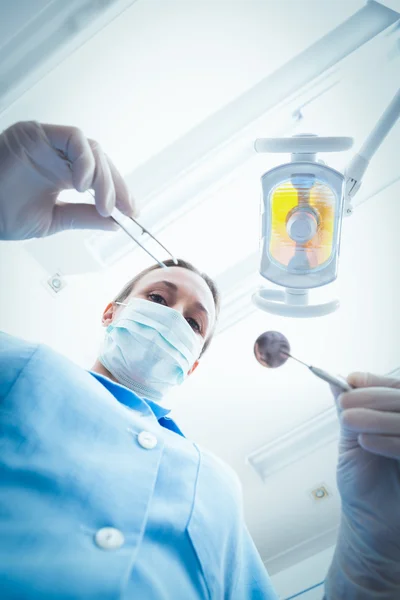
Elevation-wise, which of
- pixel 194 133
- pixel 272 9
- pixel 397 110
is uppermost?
pixel 272 9

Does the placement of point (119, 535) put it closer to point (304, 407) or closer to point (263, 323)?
point (263, 323)

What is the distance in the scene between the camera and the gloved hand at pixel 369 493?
807mm

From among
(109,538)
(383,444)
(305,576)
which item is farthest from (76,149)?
(305,576)

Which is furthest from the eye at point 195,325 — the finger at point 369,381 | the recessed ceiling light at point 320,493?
the recessed ceiling light at point 320,493

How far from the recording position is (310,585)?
161 cm

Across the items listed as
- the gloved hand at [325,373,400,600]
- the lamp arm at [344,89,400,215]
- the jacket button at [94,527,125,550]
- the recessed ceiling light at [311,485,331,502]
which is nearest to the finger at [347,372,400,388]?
the gloved hand at [325,373,400,600]

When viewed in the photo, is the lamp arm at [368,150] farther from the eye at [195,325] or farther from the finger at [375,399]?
the eye at [195,325]

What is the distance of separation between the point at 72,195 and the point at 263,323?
2.99ft

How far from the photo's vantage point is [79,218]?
1.20 metres

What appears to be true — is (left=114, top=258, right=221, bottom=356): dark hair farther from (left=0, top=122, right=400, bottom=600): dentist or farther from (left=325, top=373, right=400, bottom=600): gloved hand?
(left=325, top=373, right=400, bottom=600): gloved hand

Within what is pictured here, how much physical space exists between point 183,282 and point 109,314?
0.32 metres

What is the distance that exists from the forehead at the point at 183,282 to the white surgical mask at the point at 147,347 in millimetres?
101

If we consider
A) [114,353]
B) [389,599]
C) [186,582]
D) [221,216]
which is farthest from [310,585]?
[221,216]

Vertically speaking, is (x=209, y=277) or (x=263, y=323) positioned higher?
(x=209, y=277)
